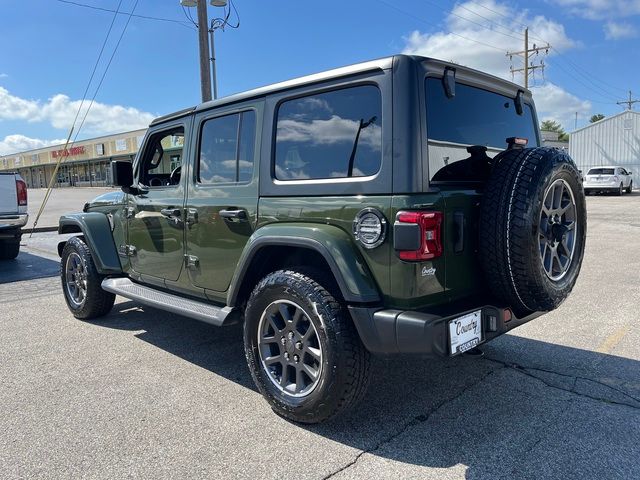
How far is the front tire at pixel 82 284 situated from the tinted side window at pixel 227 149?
199 cm

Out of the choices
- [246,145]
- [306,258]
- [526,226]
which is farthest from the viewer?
[246,145]

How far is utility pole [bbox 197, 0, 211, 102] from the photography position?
10.9m

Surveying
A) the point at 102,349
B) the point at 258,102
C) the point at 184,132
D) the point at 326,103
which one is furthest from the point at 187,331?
the point at 326,103

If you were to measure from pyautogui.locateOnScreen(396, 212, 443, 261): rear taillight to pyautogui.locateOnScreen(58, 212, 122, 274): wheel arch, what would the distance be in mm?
3402

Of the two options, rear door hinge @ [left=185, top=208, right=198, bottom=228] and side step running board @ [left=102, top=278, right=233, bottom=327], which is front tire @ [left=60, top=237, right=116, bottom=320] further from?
rear door hinge @ [left=185, top=208, right=198, bottom=228]

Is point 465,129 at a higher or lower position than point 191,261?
higher

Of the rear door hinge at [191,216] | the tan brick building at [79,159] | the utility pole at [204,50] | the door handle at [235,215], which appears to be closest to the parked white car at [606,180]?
the utility pole at [204,50]

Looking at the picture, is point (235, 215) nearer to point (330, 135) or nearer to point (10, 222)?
point (330, 135)

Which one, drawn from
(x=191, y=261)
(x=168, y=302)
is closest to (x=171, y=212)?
(x=191, y=261)

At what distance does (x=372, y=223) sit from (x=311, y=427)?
130 cm

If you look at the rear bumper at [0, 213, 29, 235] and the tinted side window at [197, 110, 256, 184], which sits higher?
the tinted side window at [197, 110, 256, 184]

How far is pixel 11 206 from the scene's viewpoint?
8.97 metres

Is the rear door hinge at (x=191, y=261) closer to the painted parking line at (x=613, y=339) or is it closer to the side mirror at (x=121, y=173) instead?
the side mirror at (x=121, y=173)

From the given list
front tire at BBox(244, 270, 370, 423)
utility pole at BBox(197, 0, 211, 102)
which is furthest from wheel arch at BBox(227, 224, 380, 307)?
utility pole at BBox(197, 0, 211, 102)
